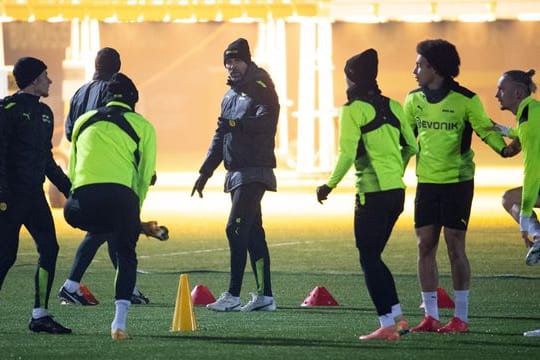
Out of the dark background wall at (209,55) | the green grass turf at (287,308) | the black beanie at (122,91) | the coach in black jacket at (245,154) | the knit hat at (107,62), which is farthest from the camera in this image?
the dark background wall at (209,55)

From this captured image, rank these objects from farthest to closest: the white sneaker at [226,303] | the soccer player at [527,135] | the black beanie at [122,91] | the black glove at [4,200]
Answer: the white sneaker at [226,303] → the black glove at [4,200] → the soccer player at [527,135] → the black beanie at [122,91]

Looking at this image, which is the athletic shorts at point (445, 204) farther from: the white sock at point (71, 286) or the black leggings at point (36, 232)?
the white sock at point (71, 286)

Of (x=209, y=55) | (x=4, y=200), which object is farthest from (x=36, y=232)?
(x=209, y=55)

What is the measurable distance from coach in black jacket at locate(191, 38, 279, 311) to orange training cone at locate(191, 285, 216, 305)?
34 centimetres

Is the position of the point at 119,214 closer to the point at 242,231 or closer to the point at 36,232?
the point at 36,232

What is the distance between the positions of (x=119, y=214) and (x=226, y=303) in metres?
2.54

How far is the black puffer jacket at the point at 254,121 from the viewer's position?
44.1ft

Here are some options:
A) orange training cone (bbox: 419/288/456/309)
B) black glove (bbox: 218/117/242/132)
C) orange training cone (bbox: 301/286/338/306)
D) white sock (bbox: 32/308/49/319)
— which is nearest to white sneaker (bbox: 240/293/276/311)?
orange training cone (bbox: 301/286/338/306)

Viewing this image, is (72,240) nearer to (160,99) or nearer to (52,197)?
(52,197)

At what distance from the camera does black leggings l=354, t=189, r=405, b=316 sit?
10984mm

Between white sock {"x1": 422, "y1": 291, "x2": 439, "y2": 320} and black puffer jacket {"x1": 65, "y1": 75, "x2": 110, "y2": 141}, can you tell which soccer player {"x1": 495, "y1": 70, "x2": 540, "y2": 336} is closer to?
white sock {"x1": 422, "y1": 291, "x2": 439, "y2": 320}

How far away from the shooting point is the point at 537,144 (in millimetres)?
11398

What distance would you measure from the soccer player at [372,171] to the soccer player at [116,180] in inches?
50.0

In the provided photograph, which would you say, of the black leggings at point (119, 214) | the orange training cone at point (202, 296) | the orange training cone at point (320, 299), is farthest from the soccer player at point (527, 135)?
the orange training cone at point (202, 296)
